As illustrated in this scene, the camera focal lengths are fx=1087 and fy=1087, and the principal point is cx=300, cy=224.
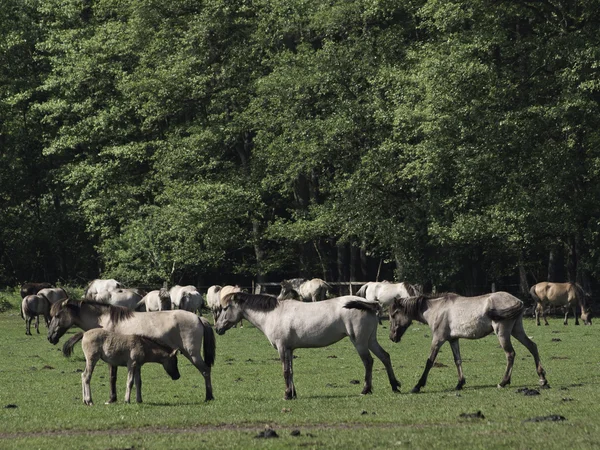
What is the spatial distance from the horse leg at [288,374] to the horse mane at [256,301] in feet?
2.73

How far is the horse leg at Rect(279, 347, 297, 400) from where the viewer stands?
712 inches

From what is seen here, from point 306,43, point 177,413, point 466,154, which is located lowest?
point 177,413

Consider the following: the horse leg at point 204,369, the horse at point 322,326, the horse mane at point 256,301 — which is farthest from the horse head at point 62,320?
the horse at point 322,326

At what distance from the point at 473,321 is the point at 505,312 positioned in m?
0.59

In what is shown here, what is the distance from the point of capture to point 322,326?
18672mm

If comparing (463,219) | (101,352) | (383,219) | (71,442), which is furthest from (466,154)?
(71,442)

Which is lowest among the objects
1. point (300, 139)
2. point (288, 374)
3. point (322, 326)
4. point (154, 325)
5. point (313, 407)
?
point (313, 407)

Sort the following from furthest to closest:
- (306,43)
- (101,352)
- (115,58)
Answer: (115,58), (306,43), (101,352)

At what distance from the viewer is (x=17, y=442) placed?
13805 millimetres

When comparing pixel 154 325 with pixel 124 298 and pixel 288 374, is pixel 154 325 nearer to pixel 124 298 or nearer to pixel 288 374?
pixel 288 374

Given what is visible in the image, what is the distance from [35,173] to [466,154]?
1215 inches

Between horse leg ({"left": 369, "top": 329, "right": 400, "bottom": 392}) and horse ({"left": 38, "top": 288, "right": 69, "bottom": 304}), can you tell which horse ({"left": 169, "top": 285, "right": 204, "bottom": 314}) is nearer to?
horse ({"left": 38, "top": 288, "right": 69, "bottom": 304})

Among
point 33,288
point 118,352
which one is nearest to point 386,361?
point 118,352

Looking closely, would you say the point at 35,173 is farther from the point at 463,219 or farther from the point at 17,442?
the point at 17,442
